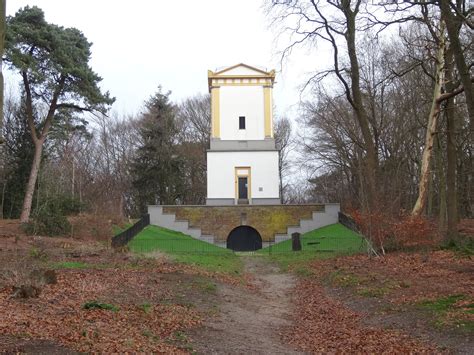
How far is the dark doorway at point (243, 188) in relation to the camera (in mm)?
39594

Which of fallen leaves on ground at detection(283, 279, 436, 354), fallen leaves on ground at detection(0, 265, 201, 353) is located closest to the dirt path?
fallen leaves on ground at detection(283, 279, 436, 354)

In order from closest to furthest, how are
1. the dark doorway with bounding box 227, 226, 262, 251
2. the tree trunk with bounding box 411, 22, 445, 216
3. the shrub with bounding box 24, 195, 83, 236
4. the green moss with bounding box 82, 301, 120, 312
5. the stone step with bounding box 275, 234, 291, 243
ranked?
the green moss with bounding box 82, 301, 120, 312
the tree trunk with bounding box 411, 22, 445, 216
the shrub with bounding box 24, 195, 83, 236
the stone step with bounding box 275, 234, 291, 243
the dark doorway with bounding box 227, 226, 262, 251

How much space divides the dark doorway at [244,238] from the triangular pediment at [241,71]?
12.6 meters

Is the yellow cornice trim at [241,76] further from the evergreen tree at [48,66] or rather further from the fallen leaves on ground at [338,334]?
the fallen leaves on ground at [338,334]

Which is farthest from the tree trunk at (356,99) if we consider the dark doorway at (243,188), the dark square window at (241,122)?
the dark square window at (241,122)

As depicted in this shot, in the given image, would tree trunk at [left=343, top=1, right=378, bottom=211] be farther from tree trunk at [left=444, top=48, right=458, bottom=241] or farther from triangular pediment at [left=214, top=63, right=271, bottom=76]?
triangular pediment at [left=214, top=63, right=271, bottom=76]

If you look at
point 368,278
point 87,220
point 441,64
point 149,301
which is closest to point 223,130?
point 87,220

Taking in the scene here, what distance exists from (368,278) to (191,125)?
4093 centimetres

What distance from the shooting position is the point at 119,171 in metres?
49.4

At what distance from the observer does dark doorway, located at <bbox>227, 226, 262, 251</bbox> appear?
117 feet

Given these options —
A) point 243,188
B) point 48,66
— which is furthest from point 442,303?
point 243,188

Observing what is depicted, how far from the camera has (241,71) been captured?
135ft

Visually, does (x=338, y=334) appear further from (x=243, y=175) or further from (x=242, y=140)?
(x=242, y=140)

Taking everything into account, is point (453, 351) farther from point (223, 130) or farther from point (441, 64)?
point (223, 130)
